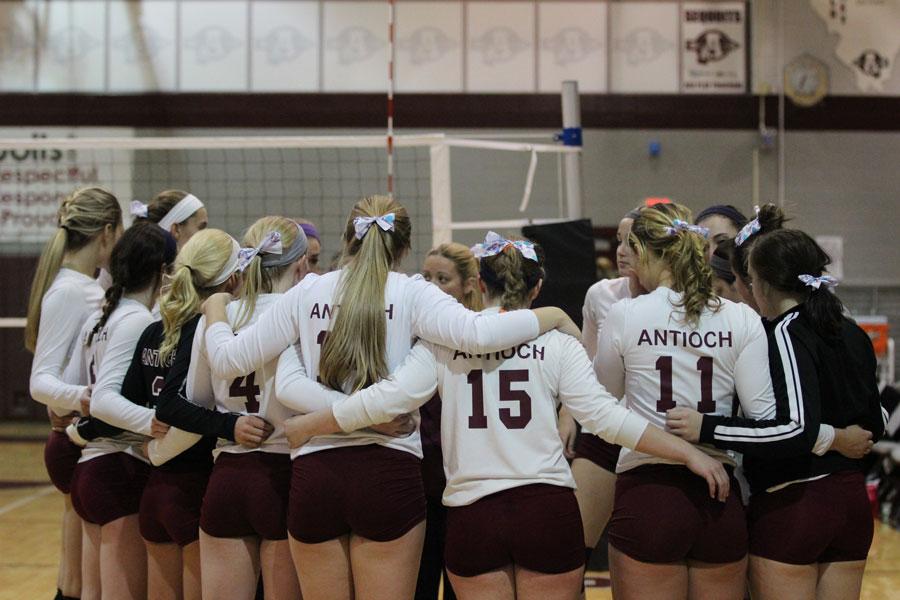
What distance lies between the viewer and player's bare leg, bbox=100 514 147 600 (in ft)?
12.6

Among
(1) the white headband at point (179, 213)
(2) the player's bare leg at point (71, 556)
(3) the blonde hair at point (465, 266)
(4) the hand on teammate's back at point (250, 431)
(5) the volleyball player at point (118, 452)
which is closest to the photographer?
(4) the hand on teammate's back at point (250, 431)

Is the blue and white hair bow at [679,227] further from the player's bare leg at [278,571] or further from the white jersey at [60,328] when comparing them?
the white jersey at [60,328]

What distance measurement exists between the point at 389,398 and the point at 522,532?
0.58 m

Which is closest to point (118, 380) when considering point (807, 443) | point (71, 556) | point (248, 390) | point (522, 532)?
point (248, 390)

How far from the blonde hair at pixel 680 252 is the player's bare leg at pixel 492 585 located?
1.00m

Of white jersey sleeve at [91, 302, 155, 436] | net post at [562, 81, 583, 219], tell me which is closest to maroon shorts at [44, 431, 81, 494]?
white jersey sleeve at [91, 302, 155, 436]

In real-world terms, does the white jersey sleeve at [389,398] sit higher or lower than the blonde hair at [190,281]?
lower

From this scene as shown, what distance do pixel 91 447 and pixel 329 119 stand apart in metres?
9.45

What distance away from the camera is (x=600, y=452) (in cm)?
397

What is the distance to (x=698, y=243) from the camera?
3.31 metres

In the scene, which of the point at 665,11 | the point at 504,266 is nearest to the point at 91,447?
the point at 504,266

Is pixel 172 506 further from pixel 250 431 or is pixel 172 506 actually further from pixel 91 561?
pixel 91 561

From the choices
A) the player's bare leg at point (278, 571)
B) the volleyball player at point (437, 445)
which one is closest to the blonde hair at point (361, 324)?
the player's bare leg at point (278, 571)

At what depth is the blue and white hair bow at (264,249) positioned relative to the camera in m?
3.46
